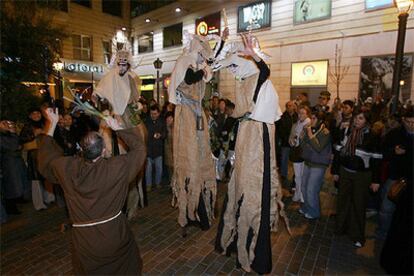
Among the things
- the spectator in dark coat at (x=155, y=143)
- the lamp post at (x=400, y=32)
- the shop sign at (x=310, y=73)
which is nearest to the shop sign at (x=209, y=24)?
the shop sign at (x=310, y=73)

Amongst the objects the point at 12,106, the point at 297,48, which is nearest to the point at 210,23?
the point at 297,48

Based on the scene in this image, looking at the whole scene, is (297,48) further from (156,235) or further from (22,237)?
(22,237)

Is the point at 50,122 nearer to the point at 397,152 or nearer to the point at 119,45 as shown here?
the point at 119,45

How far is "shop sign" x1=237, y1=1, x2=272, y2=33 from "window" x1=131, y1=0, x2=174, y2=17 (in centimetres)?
733

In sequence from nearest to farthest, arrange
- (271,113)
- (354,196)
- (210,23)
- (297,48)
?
(271,113) < (354,196) < (297,48) < (210,23)

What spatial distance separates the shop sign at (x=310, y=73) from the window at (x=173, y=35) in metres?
9.54

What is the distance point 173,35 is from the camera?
2033cm

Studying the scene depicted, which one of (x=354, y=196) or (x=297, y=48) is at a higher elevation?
(x=297, y=48)

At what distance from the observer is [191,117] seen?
4.26 meters

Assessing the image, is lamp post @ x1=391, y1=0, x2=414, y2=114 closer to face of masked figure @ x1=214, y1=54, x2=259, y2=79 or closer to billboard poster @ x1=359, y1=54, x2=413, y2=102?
face of masked figure @ x1=214, y1=54, x2=259, y2=79

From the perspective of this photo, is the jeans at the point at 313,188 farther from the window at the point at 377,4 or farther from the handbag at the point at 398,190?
the window at the point at 377,4

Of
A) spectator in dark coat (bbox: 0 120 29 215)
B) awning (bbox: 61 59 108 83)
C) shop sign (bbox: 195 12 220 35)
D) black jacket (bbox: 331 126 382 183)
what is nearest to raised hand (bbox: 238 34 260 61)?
black jacket (bbox: 331 126 382 183)

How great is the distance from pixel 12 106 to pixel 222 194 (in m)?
6.19

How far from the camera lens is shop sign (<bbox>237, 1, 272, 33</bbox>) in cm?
1415
